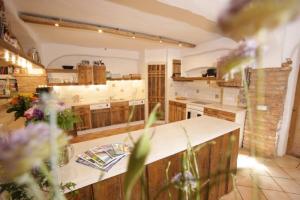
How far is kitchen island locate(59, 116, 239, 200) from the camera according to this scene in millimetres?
1081

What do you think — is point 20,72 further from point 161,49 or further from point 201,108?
point 201,108

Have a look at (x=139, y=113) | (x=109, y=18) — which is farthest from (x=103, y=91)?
(x=109, y=18)

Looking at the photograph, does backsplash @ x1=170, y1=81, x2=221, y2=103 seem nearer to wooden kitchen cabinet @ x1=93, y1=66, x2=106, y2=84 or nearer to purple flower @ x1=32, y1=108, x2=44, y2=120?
wooden kitchen cabinet @ x1=93, y1=66, x2=106, y2=84

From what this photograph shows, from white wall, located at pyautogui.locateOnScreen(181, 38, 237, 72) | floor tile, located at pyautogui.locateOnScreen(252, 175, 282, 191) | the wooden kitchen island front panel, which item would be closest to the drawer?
white wall, located at pyautogui.locateOnScreen(181, 38, 237, 72)

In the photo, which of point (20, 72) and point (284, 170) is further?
point (20, 72)

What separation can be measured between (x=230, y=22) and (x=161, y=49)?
509 centimetres

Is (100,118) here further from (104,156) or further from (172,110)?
(104,156)

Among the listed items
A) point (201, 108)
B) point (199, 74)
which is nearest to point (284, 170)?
point (201, 108)

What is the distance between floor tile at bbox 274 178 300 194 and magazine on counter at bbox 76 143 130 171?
2490mm

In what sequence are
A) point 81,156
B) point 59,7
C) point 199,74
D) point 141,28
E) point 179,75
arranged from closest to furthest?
point 81,156, point 59,7, point 141,28, point 199,74, point 179,75

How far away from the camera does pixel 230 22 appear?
0.65ft

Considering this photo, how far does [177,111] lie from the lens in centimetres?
478

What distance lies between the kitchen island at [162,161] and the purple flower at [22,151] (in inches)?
14.9

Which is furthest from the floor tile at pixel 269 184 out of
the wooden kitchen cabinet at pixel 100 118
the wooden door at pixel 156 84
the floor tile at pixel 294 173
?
the wooden kitchen cabinet at pixel 100 118
